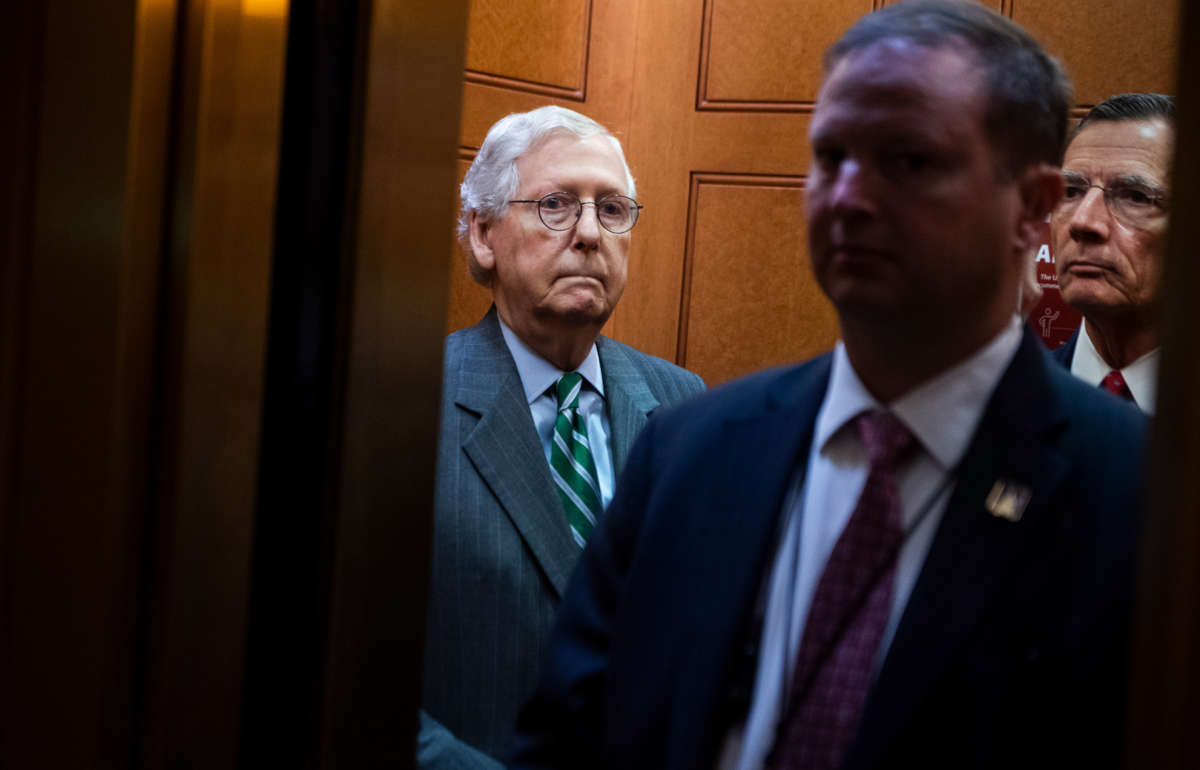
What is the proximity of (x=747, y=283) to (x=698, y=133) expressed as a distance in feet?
2.18

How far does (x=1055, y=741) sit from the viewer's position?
1.00 m

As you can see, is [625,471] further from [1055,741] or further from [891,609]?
[1055,741]

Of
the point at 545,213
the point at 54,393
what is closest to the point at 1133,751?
the point at 54,393

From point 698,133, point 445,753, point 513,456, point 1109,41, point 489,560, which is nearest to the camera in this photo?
point 445,753

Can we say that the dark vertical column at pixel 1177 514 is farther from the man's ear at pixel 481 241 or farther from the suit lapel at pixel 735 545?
the man's ear at pixel 481 241

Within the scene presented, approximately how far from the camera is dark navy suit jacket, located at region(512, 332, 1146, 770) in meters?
1.02

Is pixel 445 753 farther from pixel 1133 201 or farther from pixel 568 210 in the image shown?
pixel 1133 201

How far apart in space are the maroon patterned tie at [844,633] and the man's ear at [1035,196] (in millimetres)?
301

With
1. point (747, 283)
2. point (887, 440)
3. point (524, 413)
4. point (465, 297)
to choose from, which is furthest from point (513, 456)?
point (747, 283)

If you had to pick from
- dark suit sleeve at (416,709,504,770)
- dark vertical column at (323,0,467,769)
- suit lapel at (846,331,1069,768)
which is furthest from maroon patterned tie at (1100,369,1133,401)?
dark vertical column at (323,0,467,769)

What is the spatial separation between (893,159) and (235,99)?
26.4 inches

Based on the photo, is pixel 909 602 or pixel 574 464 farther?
pixel 574 464

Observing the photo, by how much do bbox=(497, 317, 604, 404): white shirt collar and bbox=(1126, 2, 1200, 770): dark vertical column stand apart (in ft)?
5.35

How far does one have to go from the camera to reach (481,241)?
2625mm
